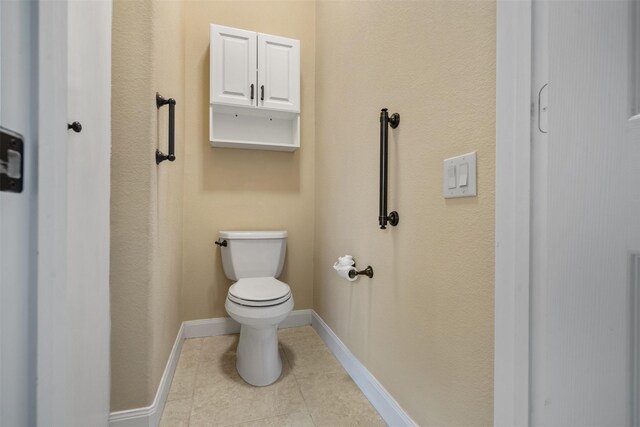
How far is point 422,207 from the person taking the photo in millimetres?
969

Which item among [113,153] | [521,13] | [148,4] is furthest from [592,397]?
[148,4]

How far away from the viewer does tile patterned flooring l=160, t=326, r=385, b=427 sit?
1184 mm

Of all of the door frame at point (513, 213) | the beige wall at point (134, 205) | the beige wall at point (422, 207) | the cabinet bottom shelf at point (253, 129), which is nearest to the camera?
the door frame at point (513, 213)

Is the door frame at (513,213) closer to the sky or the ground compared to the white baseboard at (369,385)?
closer to the sky

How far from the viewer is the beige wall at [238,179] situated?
1930mm

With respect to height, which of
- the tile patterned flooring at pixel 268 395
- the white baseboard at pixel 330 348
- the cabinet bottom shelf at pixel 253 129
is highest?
the cabinet bottom shelf at pixel 253 129

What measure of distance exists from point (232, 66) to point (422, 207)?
1.57 metres

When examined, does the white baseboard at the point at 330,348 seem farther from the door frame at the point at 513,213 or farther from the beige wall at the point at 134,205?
the door frame at the point at 513,213

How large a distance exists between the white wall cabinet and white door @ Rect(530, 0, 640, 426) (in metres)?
1.63

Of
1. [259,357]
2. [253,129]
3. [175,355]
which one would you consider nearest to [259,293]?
[259,357]

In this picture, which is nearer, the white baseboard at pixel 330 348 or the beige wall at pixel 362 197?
the beige wall at pixel 362 197

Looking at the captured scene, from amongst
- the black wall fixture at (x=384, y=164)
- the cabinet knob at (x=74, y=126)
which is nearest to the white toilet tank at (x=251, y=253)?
the black wall fixture at (x=384, y=164)

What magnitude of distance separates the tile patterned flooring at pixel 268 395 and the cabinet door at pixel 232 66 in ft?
5.18

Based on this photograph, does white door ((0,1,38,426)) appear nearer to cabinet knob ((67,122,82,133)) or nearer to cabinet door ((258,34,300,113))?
cabinet knob ((67,122,82,133))
